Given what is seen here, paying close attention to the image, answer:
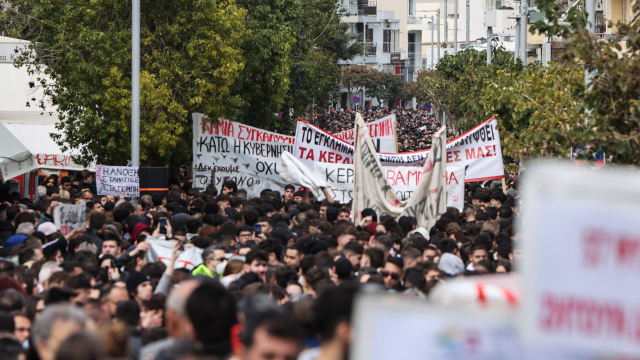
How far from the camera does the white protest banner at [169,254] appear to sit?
9.39 m

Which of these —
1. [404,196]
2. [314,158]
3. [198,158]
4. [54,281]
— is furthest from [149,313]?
[198,158]

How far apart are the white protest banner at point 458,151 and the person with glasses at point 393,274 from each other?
9.27 meters

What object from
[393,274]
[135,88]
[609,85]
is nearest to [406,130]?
[135,88]

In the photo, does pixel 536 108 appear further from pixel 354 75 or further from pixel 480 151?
pixel 354 75

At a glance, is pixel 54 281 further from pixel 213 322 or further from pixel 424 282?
pixel 213 322

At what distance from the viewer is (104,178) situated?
16766 mm

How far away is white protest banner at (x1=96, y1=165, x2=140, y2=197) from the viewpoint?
1672 centimetres

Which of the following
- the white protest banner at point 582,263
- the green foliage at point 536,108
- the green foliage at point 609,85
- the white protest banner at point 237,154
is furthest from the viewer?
the white protest banner at point 237,154

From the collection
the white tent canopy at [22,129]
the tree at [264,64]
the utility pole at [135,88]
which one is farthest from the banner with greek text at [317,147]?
the tree at [264,64]

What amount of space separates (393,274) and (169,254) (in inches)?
112

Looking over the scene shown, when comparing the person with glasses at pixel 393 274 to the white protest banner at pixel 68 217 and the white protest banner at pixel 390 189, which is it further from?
the white protest banner at pixel 390 189

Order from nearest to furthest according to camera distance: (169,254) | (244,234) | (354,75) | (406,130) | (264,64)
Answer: (169,254) → (244,234) → (264,64) → (406,130) → (354,75)

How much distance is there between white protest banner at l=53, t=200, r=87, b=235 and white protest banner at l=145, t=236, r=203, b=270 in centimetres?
201

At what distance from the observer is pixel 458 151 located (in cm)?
1808
